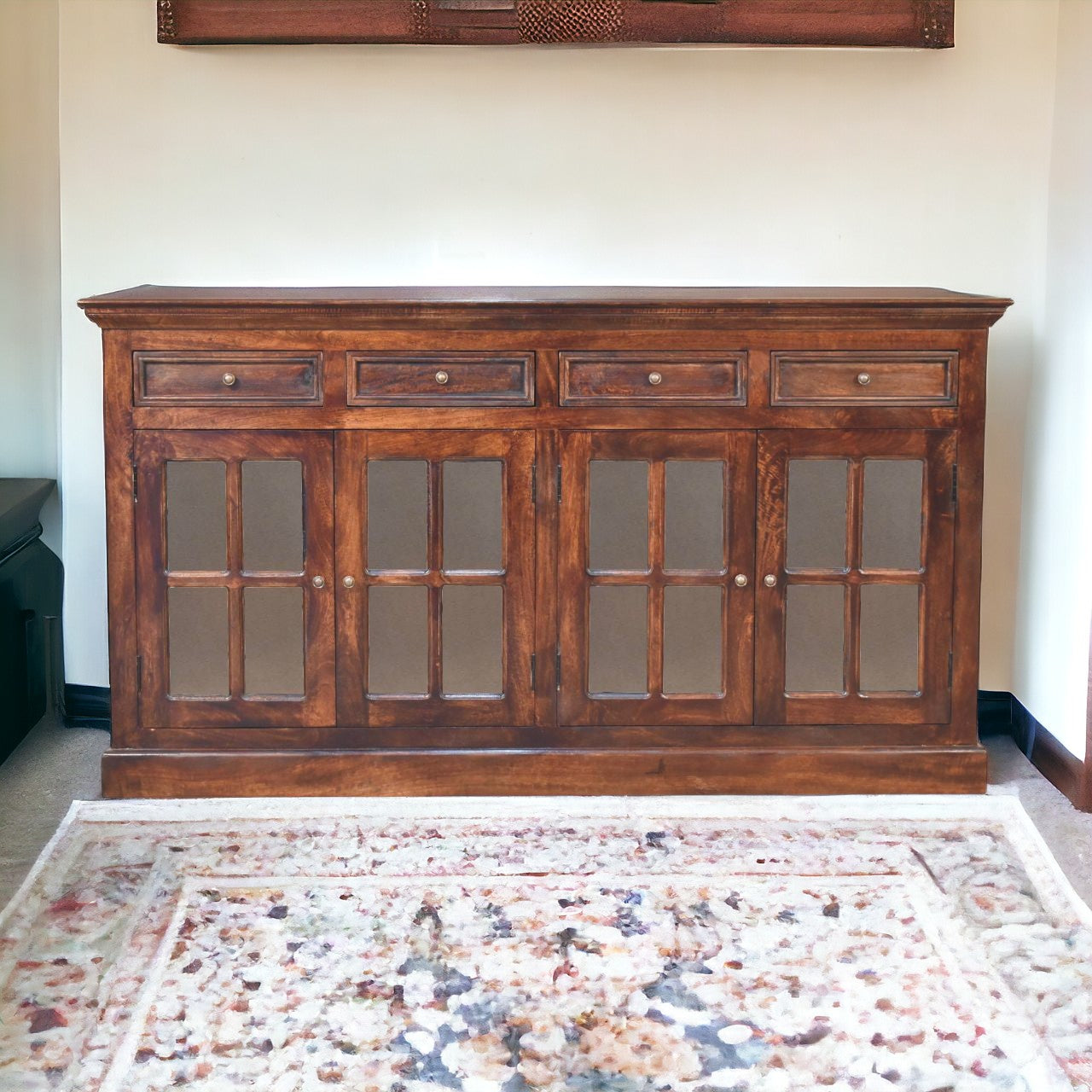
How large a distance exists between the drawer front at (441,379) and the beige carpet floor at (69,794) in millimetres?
1070

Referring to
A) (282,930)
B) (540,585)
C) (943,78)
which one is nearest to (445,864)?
(282,930)

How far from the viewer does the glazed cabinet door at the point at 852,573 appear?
2.84 metres

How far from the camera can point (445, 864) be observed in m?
2.56

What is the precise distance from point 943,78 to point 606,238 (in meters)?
0.88

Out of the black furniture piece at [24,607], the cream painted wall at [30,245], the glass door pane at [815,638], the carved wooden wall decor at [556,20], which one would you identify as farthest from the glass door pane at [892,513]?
the cream painted wall at [30,245]

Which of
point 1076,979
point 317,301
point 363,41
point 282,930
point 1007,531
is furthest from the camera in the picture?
point 1007,531

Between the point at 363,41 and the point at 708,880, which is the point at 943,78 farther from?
the point at 708,880

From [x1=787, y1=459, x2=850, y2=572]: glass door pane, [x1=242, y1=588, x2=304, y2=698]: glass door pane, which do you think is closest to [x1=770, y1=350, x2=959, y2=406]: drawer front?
[x1=787, y1=459, x2=850, y2=572]: glass door pane

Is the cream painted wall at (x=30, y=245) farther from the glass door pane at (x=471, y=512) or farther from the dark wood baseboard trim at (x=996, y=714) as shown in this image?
the dark wood baseboard trim at (x=996, y=714)

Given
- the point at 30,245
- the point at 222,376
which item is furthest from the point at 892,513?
the point at 30,245

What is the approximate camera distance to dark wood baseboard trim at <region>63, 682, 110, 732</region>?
3.37m

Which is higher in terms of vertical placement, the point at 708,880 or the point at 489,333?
the point at 489,333

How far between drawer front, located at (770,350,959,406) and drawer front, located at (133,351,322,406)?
0.97 meters

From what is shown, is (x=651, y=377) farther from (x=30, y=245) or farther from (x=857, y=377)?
(x=30, y=245)
